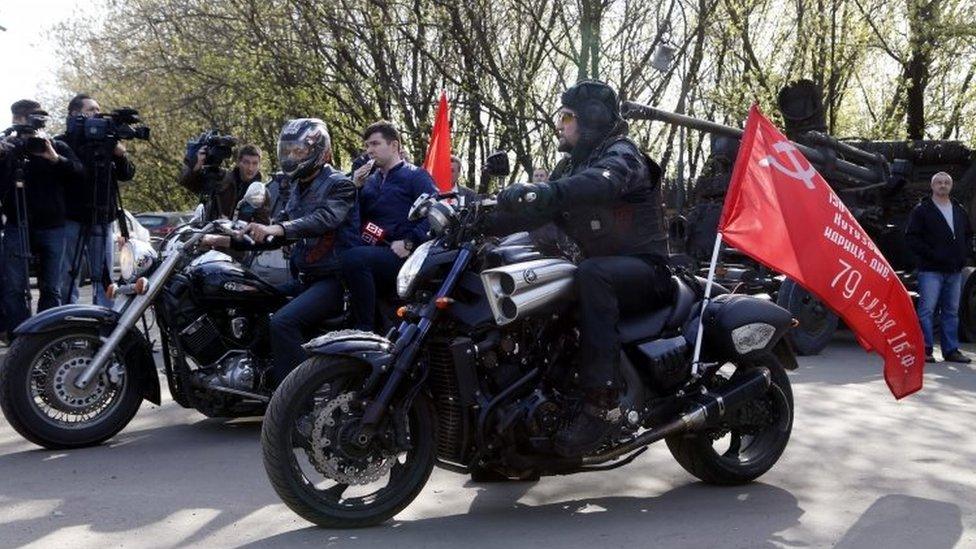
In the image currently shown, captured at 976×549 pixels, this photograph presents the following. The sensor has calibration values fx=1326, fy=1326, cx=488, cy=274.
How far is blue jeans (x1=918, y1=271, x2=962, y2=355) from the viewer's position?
12.1 metres

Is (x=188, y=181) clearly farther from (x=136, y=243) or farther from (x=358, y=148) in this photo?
(x=358, y=148)

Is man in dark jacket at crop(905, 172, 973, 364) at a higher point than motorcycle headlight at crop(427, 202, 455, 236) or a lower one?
lower

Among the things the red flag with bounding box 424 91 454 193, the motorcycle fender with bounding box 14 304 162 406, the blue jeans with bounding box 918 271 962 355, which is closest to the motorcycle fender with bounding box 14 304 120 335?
the motorcycle fender with bounding box 14 304 162 406

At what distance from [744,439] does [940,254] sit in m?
6.44

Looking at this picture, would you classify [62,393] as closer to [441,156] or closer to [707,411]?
[707,411]

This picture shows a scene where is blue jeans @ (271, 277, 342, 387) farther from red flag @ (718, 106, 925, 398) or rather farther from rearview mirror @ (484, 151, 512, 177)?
red flag @ (718, 106, 925, 398)

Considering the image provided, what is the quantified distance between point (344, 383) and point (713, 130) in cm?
606

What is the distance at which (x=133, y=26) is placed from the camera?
26969 millimetres

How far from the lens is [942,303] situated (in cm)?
1234

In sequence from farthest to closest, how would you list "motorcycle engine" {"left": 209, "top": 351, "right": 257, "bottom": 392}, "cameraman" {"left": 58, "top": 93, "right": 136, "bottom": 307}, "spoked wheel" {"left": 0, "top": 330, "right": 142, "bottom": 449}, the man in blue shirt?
"cameraman" {"left": 58, "top": 93, "right": 136, "bottom": 307} < the man in blue shirt < "motorcycle engine" {"left": 209, "top": 351, "right": 257, "bottom": 392} < "spoked wheel" {"left": 0, "top": 330, "right": 142, "bottom": 449}

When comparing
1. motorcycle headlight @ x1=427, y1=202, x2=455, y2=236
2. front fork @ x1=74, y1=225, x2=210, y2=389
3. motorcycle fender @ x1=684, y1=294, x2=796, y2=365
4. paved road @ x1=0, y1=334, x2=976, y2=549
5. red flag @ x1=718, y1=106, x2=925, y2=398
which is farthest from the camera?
front fork @ x1=74, y1=225, x2=210, y2=389

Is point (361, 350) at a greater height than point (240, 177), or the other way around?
point (240, 177)

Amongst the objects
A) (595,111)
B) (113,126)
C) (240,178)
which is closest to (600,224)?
(595,111)

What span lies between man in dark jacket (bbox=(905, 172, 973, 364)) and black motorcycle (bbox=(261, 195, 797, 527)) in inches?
267
